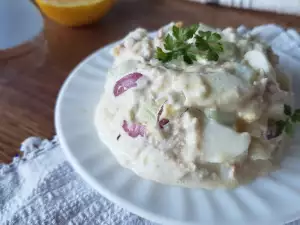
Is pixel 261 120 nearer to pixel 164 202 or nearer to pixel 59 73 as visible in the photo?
pixel 164 202

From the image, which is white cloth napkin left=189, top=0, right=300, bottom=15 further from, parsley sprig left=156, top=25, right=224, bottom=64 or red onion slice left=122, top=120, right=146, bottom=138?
red onion slice left=122, top=120, right=146, bottom=138

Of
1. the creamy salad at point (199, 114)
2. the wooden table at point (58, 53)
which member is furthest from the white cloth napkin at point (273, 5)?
the creamy salad at point (199, 114)

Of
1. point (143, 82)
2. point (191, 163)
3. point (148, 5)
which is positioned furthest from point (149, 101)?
point (148, 5)

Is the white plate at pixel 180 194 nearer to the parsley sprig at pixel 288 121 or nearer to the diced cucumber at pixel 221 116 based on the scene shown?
Answer: the parsley sprig at pixel 288 121

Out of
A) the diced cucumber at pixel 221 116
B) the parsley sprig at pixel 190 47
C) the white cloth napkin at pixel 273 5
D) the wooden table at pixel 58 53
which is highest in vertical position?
the parsley sprig at pixel 190 47

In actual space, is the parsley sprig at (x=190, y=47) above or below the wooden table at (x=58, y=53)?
above

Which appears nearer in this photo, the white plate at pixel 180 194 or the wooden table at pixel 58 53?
the white plate at pixel 180 194

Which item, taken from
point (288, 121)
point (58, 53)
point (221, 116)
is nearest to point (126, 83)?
point (221, 116)
